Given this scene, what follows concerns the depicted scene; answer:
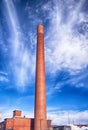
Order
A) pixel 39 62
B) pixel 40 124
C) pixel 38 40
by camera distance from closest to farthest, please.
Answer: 1. pixel 40 124
2. pixel 39 62
3. pixel 38 40

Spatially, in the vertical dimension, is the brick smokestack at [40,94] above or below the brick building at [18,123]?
above

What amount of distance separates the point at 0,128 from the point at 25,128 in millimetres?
6878

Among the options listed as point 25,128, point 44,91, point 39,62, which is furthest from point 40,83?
point 25,128

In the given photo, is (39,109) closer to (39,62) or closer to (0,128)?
(39,62)

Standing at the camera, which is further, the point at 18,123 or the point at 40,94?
the point at 18,123

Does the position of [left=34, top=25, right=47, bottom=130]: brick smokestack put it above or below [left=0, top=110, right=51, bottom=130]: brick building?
above

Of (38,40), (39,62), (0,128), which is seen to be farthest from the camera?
(0,128)

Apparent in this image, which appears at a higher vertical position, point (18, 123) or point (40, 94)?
point (40, 94)

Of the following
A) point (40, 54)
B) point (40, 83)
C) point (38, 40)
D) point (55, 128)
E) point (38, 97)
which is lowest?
point (55, 128)

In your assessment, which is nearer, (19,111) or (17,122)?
(17,122)

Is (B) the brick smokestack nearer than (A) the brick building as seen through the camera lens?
Yes

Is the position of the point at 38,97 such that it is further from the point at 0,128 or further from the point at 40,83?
the point at 0,128

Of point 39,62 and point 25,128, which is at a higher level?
point 39,62

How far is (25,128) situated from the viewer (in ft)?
106
